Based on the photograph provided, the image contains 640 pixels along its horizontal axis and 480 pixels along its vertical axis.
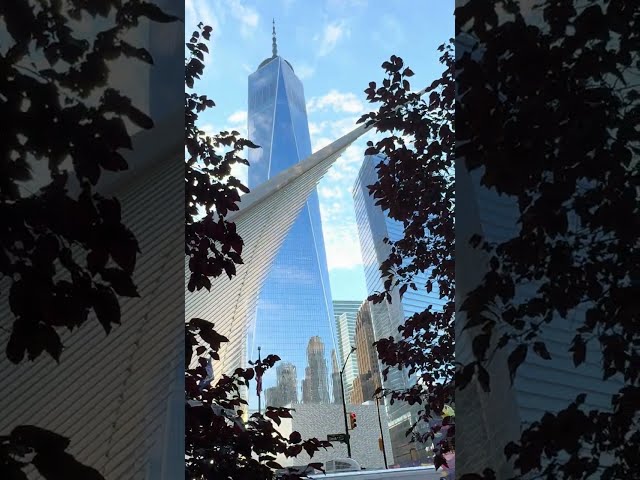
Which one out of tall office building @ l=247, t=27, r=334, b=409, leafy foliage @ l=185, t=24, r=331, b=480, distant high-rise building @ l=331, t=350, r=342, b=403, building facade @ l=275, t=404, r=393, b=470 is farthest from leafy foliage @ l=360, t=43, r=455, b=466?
distant high-rise building @ l=331, t=350, r=342, b=403

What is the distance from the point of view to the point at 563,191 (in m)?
Result: 0.83

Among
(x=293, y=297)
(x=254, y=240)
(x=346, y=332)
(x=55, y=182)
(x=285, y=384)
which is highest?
(x=293, y=297)

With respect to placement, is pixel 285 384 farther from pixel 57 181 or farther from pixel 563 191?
pixel 57 181

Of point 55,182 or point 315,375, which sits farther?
point 315,375

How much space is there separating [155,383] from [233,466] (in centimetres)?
94

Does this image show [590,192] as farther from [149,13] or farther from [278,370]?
[278,370]

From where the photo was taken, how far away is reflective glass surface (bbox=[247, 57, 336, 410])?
49.6 meters

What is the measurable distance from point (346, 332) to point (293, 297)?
640 centimetres

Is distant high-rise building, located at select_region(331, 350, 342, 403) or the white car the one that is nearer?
the white car

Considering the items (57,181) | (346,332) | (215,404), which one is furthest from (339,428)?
(57,181)

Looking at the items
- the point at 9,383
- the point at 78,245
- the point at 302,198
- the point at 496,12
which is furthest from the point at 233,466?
the point at 302,198

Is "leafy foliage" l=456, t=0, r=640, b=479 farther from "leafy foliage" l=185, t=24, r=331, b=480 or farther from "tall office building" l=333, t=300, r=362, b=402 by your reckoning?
"tall office building" l=333, t=300, r=362, b=402

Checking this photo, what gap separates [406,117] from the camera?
9.25 ft

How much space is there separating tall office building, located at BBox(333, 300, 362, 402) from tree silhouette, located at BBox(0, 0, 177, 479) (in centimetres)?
4754
